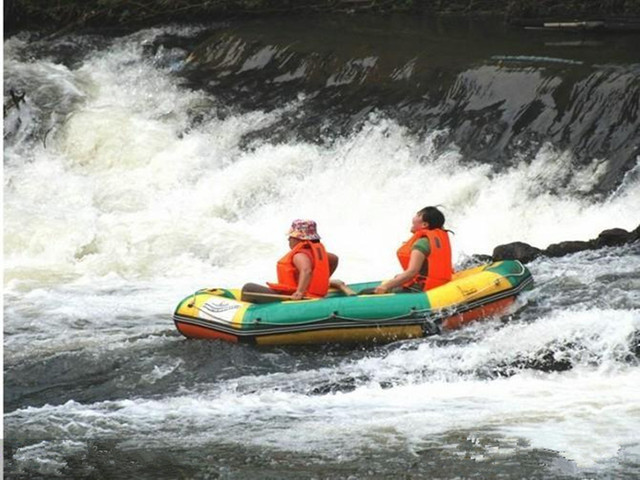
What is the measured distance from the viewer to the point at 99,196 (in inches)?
563

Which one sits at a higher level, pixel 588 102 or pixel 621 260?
pixel 588 102

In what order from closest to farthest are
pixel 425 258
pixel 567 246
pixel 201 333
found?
pixel 201 333
pixel 425 258
pixel 567 246

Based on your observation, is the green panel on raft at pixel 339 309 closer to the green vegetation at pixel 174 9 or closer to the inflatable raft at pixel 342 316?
the inflatable raft at pixel 342 316

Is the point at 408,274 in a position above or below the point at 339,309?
above

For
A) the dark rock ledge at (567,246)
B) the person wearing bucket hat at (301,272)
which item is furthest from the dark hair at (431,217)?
the dark rock ledge at (567,246)

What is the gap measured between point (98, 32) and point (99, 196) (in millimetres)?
5358

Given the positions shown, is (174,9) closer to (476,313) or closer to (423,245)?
(423,245)

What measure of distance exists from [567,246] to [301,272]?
2.86 meters

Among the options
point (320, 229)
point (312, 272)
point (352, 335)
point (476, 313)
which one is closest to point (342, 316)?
point (352, 335)

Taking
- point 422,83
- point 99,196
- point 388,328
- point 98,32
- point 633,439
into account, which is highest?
point 98,32

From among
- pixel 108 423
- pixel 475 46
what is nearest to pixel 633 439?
pixel 108 423

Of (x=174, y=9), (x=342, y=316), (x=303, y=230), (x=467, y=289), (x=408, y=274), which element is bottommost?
(x=342, y=316)

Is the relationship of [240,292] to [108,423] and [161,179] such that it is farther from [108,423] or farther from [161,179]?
[161,179]

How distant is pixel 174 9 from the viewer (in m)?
19.0
